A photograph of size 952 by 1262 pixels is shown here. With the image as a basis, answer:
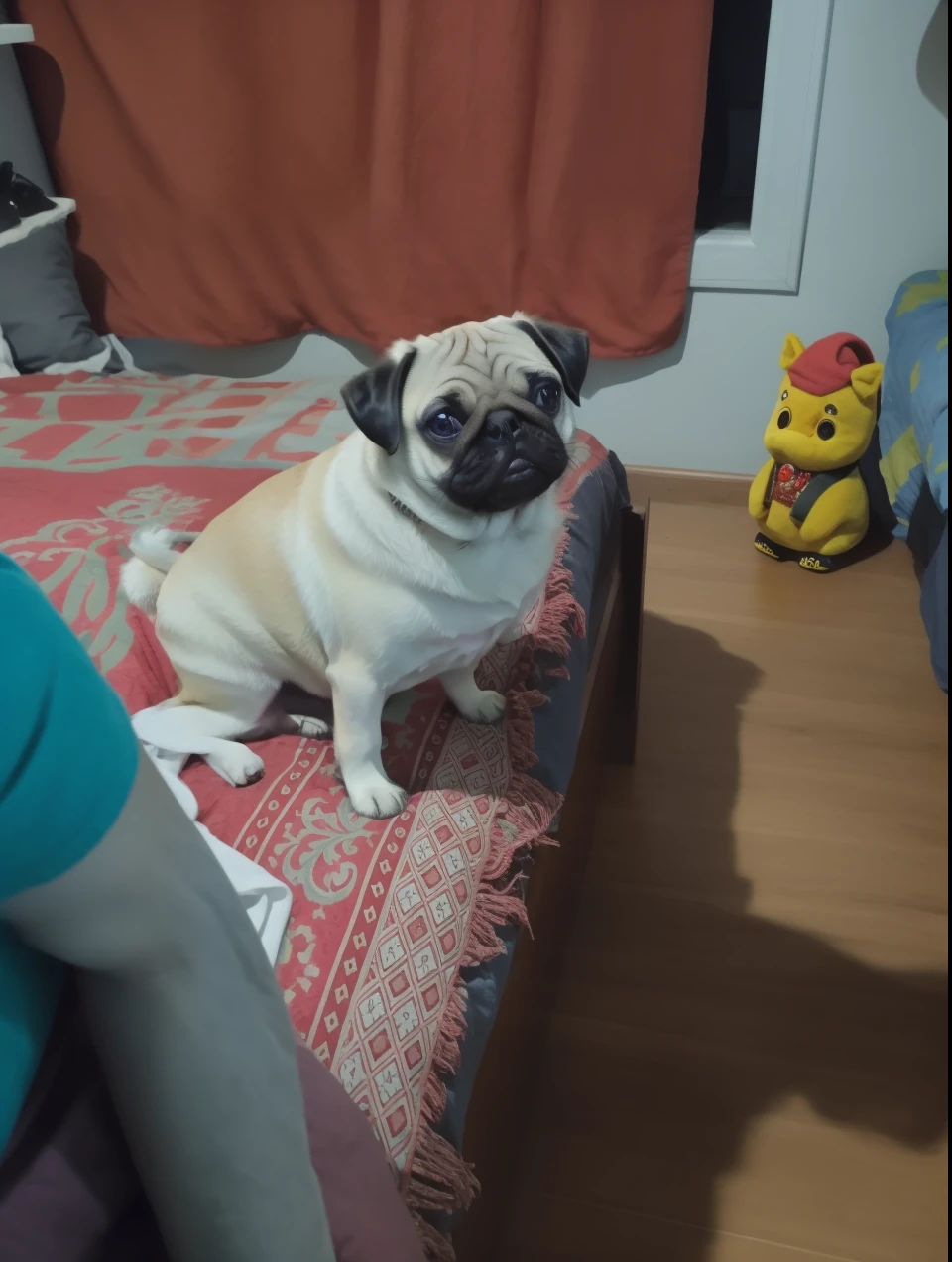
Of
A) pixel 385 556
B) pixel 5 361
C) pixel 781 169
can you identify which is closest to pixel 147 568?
pixel 385 556

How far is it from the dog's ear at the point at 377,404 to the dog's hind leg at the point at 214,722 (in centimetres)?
35

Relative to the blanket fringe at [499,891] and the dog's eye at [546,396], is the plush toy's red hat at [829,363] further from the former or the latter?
the dog's eye at [546,396]

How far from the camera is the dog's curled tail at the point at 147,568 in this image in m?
1.13

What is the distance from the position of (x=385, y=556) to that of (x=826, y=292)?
1.67m

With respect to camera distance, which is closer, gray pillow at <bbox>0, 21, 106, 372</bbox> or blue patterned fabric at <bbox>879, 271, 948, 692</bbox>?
blue patterned fabric at <bbox>879, 271, 948, 692</bbox>

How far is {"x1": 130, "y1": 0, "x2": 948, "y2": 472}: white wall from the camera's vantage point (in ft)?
6.08

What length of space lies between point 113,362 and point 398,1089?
6.89 feet

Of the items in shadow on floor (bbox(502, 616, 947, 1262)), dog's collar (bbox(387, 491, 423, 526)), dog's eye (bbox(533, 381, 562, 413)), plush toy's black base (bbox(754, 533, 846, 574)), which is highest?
dog's eye (bbox(533, 381, 562, 413))

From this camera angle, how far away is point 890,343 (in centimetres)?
200

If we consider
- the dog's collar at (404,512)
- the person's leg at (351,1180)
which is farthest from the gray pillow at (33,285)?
the person's leg at (351,1180)

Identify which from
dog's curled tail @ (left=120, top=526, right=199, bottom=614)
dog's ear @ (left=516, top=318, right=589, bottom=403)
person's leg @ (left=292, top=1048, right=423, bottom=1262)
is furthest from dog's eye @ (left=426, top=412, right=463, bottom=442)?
person's leg @ (left=292, top=1048, right=423, bottom=1262)

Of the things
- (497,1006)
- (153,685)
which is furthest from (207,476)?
(497,1006)

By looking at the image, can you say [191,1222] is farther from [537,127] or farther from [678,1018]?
[537,127]

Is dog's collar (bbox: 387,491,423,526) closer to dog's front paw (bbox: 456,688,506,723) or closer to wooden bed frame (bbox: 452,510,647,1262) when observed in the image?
Result: dog's front paw (bbox: 456,688,506,723)
